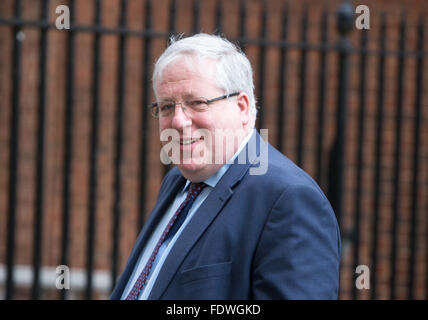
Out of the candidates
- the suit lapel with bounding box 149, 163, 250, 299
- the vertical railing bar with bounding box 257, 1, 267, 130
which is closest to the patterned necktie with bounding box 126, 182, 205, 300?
the suit lapel with bounding box 149, 163, 250, 299

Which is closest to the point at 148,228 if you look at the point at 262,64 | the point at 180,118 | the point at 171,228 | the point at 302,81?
the point at 171,228

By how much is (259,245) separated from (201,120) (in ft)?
1.43

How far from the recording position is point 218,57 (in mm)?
1838

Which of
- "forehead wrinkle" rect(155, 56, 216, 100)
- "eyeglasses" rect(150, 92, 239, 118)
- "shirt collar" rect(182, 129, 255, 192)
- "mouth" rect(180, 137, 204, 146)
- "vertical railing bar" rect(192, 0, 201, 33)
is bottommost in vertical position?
"shirt collar" rect(182, 129, 255, 192)

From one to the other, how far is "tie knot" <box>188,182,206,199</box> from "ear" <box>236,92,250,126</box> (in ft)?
0.78

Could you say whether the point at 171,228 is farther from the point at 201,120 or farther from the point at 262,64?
the point at 262,64

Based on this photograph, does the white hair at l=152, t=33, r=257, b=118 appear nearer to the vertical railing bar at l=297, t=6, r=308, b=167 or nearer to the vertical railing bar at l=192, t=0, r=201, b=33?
the vertical railing bar at l=192, t=0, r=201, b=33

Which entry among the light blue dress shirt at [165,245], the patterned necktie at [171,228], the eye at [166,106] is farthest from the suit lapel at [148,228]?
the eye at [166,106]

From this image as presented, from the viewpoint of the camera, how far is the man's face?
71.8 inches

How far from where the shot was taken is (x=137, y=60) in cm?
555
